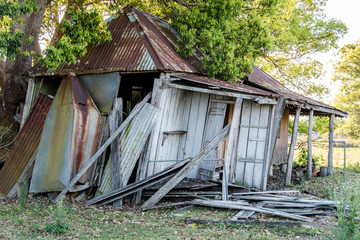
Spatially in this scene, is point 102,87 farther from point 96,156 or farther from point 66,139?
point 96,156

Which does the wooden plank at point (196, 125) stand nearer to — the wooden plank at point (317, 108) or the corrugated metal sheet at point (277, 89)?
the corrugated metal sheet at point (277, 89)

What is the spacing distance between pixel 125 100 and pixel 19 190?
13.5ft

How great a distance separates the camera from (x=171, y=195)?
31.7 feet

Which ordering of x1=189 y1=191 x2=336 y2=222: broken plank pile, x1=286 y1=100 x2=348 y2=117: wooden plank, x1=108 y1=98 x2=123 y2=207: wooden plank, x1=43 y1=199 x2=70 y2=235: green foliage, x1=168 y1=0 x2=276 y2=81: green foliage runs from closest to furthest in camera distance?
x1=43 y1=199 x2=70 y2=235: green foliage → x1=189 y1=191 x2=336 y2=222: broken plank pile → x1=108 y1=98 x2=123 y2=207: wooden plank → x1=168 y1=0 x2=276 y2=81: green foliage → x1=286 y1=100 x2=348 y2=117: wooden plank

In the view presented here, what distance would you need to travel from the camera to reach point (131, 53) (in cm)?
1012

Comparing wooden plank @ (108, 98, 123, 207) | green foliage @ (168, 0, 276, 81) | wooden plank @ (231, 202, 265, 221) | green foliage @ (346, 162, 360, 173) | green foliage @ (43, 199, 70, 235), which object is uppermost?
green foliage @ (168, 0, 276, 81)

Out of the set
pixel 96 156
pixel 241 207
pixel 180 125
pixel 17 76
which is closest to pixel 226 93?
pixel 180 125

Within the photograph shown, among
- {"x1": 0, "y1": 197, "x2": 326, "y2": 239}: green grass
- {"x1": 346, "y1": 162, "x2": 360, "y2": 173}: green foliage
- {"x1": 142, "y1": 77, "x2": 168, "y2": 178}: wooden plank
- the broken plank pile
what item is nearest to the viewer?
{"x1": 0, "y1": 197, "x2": 326, "y2": 239}: green grass

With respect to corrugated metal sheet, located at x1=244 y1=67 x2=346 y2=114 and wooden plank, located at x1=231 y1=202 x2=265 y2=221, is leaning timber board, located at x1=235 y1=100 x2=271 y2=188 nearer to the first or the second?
corrugated metal sheet, located at x1=244 y1=67 x2=346 y2=114

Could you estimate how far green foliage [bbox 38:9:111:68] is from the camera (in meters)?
9.84

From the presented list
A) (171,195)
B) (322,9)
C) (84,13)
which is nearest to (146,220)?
(171,195)

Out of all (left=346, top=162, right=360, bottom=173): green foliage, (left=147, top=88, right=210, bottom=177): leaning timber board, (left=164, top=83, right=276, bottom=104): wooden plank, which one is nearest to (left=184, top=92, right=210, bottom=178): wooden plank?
(left=147, top=88, right=210, bottom=177): leaning timber board

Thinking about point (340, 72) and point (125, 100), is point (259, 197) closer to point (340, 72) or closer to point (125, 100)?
point (125, 100)

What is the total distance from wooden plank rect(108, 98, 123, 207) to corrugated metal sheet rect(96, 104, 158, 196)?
0.35ft
